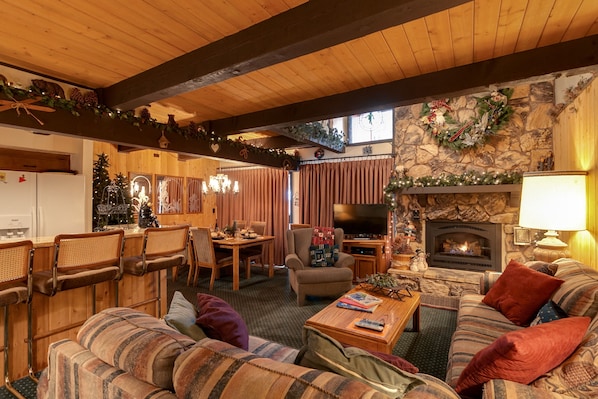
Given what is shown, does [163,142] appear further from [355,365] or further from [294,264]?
[355,365]

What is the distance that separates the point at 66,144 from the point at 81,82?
98.6 inches

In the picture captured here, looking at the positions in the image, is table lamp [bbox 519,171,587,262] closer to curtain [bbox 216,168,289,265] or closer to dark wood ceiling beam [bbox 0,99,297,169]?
dark wood ceiling beam [bbox 0,99,297,169]

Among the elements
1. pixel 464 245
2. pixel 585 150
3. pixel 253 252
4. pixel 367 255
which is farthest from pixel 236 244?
pixel 585 150

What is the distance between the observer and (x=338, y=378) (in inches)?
31.9

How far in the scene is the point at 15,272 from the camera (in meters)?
1.91

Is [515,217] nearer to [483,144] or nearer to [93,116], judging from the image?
[483,144]

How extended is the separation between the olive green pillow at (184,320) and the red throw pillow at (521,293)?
7.24 ft

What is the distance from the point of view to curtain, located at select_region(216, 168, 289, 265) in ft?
20.4

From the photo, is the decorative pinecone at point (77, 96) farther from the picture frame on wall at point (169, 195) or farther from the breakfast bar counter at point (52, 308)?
the picture frame on wall at point (169, 195)

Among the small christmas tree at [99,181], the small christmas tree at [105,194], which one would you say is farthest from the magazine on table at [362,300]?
the small christmas tree at [99,181]

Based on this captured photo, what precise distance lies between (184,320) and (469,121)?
4626 millimetres

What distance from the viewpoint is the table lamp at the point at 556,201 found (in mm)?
2375

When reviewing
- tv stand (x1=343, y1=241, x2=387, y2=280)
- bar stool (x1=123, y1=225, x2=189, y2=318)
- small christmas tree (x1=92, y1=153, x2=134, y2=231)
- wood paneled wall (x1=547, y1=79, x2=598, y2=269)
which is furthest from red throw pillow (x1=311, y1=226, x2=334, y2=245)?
small christmas tree (x1=92, y1=153, x2=134, y2=231)

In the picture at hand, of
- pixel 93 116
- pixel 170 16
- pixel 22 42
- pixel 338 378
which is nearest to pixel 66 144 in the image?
pixel 93 116
